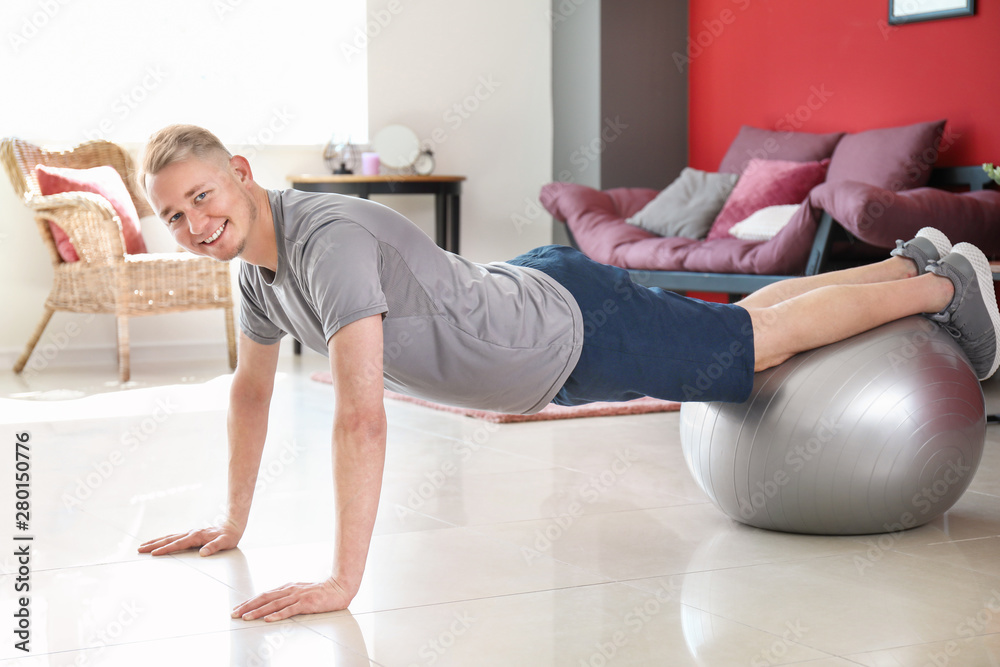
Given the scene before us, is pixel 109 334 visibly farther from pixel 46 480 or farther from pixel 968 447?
pixel 968 447

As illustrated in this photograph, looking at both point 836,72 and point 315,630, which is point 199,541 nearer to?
point 315,630

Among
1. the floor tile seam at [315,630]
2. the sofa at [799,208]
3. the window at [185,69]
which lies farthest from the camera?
the window at [185,69]

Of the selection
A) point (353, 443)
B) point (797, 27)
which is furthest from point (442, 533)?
point (797, 27)

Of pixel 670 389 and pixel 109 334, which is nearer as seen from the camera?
pixel 670 389

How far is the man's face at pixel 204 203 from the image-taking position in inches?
61.3

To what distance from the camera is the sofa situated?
3498 millimetres

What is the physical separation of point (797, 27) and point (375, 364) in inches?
160

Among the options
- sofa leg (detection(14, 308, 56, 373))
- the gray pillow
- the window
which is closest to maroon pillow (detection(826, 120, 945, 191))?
the gray pillow

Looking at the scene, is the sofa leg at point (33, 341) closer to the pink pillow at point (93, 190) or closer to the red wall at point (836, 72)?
the pink pillow at point (93, 190)

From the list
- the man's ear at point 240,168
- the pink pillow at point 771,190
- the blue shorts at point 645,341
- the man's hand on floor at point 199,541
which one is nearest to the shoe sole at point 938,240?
the blue shorts at point 645,341

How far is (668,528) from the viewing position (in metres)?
2.11

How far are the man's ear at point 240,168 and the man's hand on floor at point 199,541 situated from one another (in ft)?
2.20

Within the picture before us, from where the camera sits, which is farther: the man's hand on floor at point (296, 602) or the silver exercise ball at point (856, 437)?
the silver exercise ball at point (856, 437)

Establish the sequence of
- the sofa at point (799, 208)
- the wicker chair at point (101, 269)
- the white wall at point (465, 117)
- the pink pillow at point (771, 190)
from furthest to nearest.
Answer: the white wall at point (465, 117), the pink pillow at point (771, 190), the wicker chair at point (101, 269), the sofa at point (799, 208)
